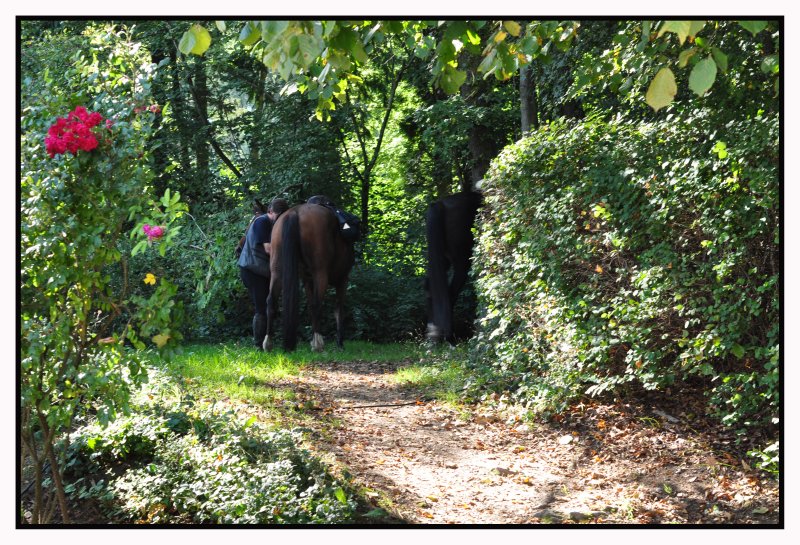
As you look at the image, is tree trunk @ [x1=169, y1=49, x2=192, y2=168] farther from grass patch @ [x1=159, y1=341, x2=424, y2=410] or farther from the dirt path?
the dirt path

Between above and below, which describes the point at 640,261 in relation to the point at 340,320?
above

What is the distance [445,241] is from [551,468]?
597 centimetres

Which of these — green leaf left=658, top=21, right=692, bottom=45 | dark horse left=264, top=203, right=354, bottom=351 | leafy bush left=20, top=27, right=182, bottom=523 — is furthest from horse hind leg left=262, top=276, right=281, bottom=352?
green leaf left=658, top=21, right=692, bottom=45

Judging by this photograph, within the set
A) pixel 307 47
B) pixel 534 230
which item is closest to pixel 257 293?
pixel 534 230

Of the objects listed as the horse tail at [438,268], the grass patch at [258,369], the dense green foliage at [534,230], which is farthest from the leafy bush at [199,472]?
the horse tail at [438,268]

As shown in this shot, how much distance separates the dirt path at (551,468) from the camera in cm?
478

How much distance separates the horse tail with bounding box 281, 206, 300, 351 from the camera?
34.2 feet

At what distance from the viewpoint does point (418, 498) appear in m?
5.12

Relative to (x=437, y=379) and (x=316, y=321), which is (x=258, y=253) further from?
(x=437, y=379)

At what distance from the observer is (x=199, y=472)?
4.66 meters

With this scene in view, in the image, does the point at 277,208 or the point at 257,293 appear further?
the point at 257,293

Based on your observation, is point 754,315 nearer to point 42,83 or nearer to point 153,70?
point 153,70

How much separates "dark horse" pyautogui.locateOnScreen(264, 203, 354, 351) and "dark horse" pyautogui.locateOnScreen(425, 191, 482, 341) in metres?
1.52

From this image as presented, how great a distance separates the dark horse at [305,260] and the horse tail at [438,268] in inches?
59.6
